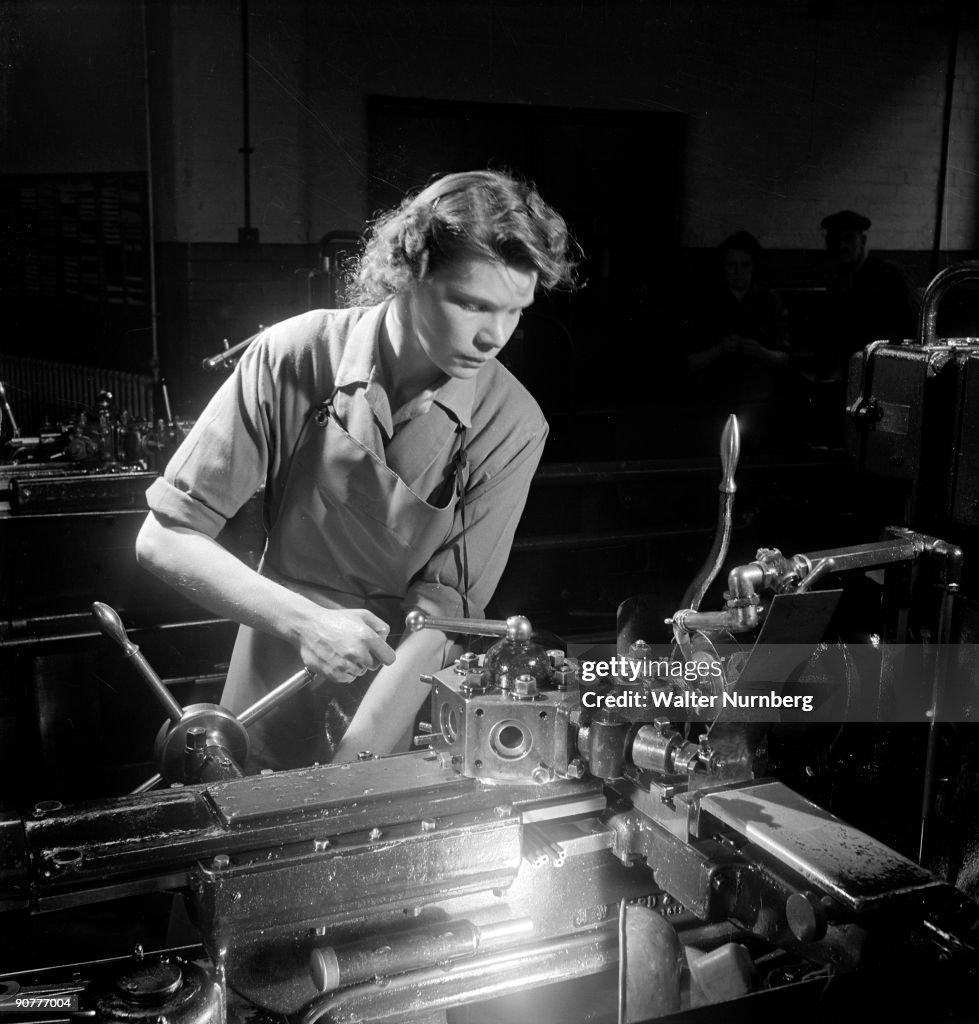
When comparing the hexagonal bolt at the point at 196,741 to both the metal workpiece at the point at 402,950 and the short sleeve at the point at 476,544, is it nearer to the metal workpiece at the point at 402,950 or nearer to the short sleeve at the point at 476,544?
the metal workpiece at the point at 402,950

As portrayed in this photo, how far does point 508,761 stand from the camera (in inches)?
49.3

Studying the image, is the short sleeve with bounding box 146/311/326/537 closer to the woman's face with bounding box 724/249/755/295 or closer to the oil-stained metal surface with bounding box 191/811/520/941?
the oil-stained metal surface with bounding box 191/811/520/941

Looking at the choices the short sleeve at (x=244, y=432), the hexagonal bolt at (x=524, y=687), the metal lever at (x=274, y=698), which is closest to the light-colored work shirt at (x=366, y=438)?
the short sleeve at (x=244, y=432)

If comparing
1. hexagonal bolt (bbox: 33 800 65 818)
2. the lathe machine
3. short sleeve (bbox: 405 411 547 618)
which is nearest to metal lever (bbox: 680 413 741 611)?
the lathe machine

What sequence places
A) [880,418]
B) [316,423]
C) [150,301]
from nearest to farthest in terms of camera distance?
[880,418], [316,423], [150,301]

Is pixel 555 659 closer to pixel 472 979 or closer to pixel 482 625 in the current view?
pixel 482 625

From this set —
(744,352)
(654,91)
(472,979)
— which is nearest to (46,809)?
(472,979)

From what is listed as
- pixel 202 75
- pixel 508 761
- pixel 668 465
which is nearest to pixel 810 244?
pixel 668 465

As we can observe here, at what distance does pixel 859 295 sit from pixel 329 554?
275 cm

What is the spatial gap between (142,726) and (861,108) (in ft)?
13.3

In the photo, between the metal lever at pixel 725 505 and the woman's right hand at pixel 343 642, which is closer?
the metal lever at pixel 725 505

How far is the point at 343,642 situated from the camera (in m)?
1.57

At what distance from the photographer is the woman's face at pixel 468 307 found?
1686 millimetres

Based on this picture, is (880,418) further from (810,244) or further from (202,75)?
(810,244)
